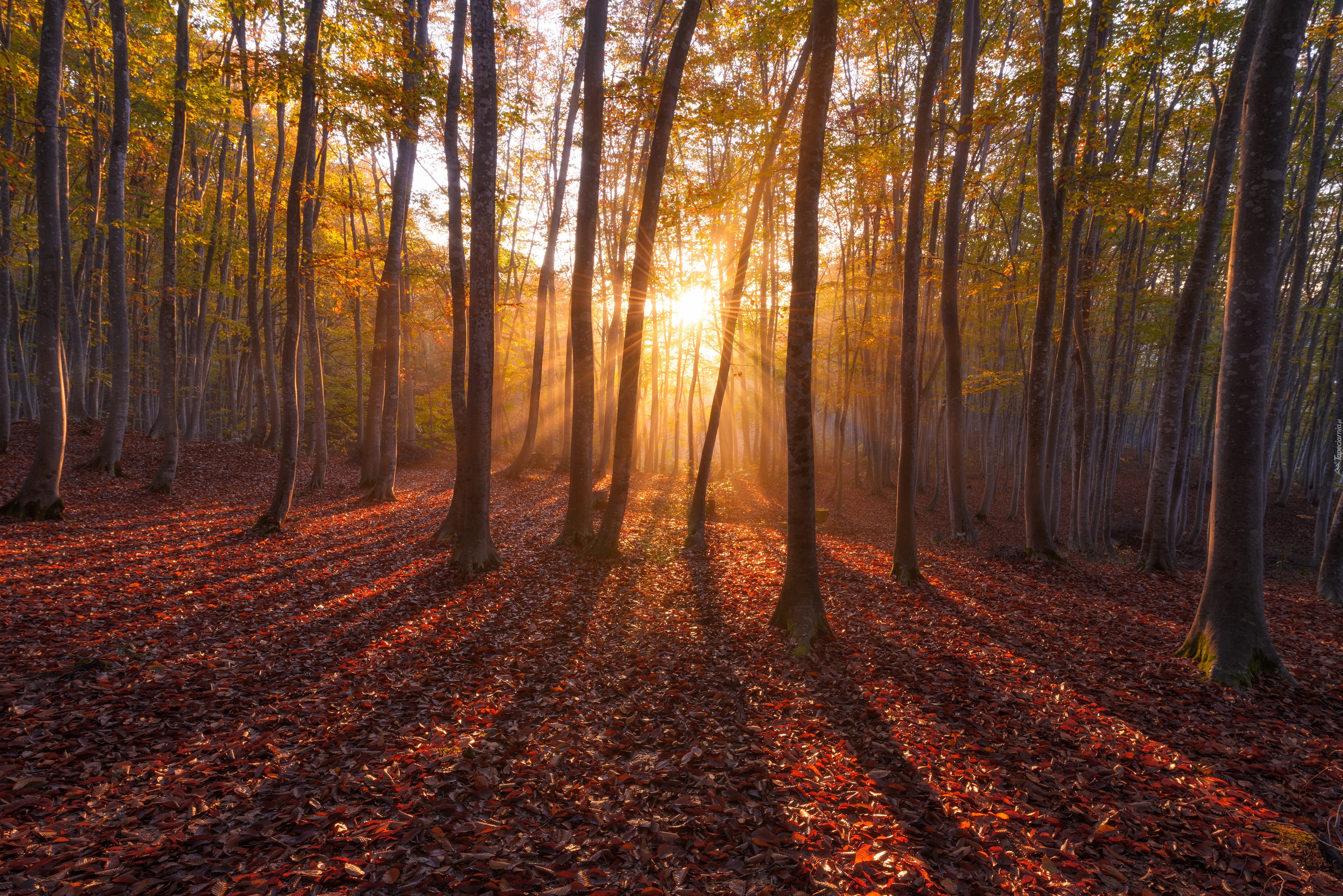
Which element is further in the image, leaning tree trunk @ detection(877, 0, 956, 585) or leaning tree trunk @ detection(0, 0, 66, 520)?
leaning tree trunk @ detection(877, 0, 956, 585)

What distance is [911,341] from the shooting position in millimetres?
9484

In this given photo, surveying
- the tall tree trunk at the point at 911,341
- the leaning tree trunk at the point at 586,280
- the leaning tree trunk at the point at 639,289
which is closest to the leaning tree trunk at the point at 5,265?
the leaning tree trunk at the point at 586,280

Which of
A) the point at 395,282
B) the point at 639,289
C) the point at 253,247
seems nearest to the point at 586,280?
the point at 639,289

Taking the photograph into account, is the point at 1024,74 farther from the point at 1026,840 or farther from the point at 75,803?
the point at 75,803

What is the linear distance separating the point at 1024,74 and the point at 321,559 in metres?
15.0

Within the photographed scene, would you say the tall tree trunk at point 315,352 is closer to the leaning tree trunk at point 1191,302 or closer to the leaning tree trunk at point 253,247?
the leaning tree trunk at point 253,247

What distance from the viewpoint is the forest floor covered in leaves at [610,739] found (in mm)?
3000

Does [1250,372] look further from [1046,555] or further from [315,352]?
[315,352]

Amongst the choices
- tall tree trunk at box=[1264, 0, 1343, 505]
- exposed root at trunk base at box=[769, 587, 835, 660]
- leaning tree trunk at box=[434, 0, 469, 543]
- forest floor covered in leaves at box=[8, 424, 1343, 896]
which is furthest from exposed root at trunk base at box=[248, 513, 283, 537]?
tall tree trunk at box=[1264, 0, 1343, 505]

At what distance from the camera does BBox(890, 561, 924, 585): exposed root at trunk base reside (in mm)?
9156

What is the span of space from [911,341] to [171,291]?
1632 cm

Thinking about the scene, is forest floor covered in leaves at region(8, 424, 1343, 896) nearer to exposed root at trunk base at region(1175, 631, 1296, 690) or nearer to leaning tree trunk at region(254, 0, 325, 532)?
exposed root at trunk base at region(1175, 631, 1296, 690)

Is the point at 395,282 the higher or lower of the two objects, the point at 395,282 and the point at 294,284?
the higher

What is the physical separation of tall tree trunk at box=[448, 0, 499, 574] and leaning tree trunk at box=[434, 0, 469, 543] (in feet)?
3.24
